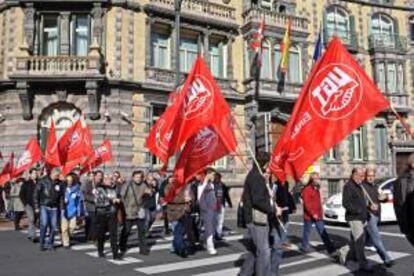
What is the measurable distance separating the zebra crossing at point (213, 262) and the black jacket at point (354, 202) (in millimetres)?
1005

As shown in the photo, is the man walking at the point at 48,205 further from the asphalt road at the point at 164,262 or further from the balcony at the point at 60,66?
the balcony at the point at 60,66

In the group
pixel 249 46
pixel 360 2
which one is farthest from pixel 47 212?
pixel 360 2

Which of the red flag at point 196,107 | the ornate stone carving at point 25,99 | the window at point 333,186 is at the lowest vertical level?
the window at point 333,186

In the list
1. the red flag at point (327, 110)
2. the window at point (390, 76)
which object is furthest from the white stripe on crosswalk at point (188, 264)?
the window at point (390, 76)

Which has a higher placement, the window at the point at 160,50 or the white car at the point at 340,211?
the window at the point at 160,50

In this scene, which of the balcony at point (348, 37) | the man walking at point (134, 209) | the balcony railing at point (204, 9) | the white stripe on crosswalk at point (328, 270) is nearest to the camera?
the white stripe on crosswalk at point (328, 270)

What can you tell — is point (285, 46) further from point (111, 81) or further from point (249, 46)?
point (111, 81)

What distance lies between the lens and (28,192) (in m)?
13.9

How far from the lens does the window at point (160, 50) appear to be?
80.6ft

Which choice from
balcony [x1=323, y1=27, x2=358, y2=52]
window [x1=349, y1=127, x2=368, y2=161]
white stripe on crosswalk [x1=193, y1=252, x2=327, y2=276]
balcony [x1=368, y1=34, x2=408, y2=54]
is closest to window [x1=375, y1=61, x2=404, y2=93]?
balcony [x1=368, y1=34, x2=408, y2=54]

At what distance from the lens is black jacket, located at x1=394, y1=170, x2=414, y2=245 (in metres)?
5.09

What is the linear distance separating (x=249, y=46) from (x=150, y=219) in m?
15.0

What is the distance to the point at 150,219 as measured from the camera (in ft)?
44.8

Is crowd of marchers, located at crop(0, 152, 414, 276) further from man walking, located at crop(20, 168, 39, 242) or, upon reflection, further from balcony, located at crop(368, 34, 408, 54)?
balcony, located at crop(368, 34, 408, 54)
